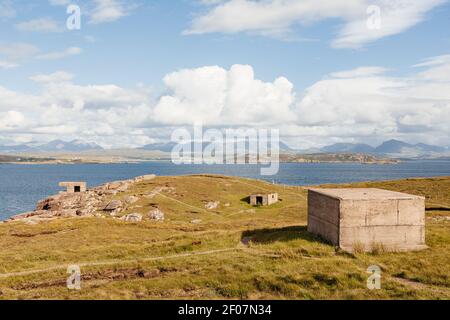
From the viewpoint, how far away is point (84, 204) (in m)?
62.2

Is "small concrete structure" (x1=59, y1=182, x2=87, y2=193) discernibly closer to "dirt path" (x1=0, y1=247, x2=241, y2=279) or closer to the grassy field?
the grassy field

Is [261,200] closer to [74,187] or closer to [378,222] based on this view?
[74,187]

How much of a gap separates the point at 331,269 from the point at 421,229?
7208mm

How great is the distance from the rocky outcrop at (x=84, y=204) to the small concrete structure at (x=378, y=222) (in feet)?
119

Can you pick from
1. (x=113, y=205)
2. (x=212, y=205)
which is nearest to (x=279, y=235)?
(x=212, y=205)

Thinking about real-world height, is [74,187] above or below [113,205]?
above

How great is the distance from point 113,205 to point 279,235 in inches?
1480

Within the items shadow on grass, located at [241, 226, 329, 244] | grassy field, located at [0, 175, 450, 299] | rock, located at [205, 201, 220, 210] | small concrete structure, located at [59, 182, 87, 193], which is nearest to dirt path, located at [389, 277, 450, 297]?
grassy field, located at [0, 175, 450, 299]

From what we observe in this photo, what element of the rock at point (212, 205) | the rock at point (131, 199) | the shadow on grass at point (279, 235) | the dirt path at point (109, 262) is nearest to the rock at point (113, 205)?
the rock at point (131, 199)

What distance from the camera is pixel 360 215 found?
22031 mm
